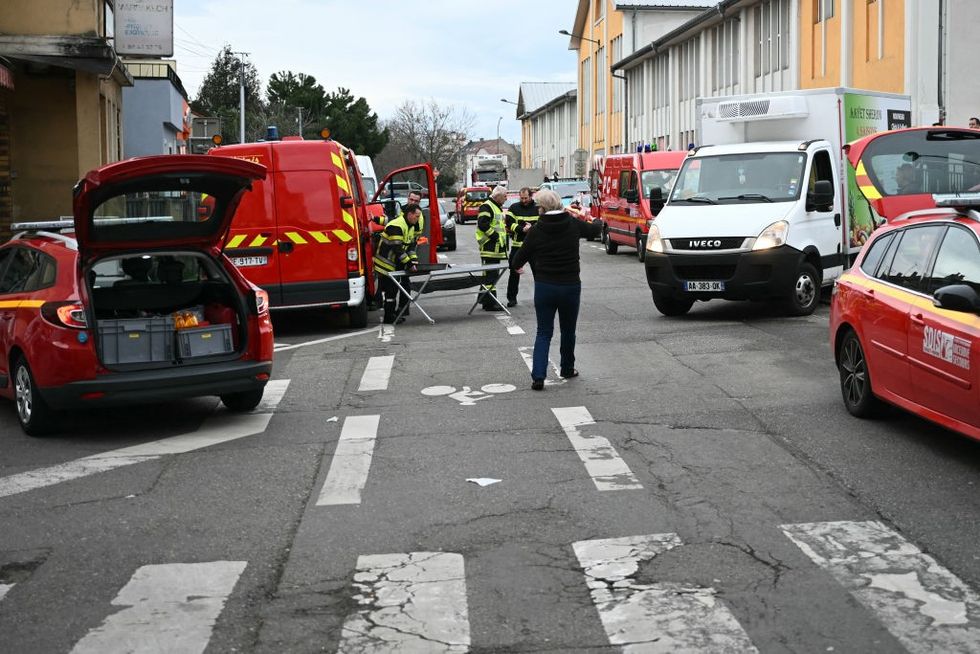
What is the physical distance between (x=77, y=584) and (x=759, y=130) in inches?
590

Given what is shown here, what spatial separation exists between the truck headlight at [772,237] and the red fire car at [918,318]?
6.06 meters

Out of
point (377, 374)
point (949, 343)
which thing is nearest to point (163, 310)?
point (377, 374)

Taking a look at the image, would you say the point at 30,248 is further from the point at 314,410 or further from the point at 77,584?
the point at 77,584

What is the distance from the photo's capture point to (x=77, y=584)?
5.86m

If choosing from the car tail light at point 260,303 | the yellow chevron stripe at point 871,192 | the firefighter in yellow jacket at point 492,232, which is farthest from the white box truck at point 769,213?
the car tail light at point 260,303

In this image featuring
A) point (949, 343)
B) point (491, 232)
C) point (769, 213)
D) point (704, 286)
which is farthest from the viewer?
point (491, 232)

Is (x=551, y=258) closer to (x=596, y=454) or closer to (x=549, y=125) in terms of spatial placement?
(x=596, y=454)

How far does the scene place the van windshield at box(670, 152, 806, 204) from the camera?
16.8 m

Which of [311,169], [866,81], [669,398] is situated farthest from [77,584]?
[866,81]

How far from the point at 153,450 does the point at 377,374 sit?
146 inches

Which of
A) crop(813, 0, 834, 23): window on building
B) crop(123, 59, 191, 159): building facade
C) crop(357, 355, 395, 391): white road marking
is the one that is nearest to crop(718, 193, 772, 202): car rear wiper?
crop(357, 355, 395, 391): white road marking

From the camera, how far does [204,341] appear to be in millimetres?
9977

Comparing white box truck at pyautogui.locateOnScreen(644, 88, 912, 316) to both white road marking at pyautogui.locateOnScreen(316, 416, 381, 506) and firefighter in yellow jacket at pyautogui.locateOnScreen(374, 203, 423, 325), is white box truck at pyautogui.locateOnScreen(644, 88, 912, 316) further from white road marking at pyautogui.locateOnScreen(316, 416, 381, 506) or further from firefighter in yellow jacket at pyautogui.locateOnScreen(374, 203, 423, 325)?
white road marking at pyautogui.locateOnScreen(316, 416, 381, 506)

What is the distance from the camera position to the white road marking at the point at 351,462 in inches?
295
